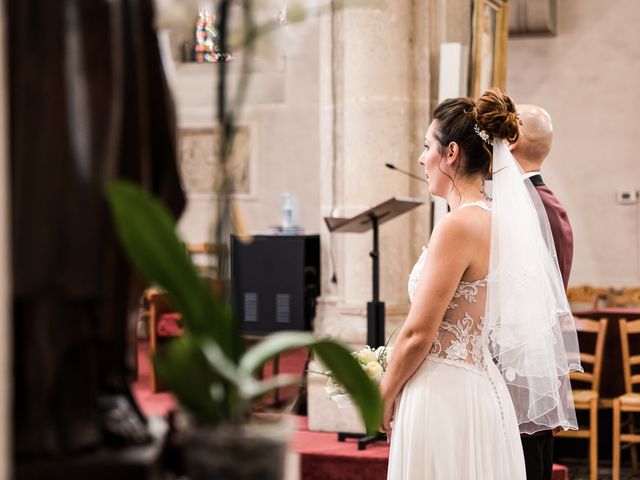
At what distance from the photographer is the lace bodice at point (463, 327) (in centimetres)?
347

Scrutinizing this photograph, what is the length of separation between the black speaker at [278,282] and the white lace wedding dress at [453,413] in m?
4.69

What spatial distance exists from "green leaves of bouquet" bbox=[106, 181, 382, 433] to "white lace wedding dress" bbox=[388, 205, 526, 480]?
2.15m

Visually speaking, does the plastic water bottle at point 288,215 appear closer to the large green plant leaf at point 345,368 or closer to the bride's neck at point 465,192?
the bride's neck at point 465,192

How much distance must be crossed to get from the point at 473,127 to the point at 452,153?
11 cm

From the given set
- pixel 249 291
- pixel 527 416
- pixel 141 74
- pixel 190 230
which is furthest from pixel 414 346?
pixel 190 230

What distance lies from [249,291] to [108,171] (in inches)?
278

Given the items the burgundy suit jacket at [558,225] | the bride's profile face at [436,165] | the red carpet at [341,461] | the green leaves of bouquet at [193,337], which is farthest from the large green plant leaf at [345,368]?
the red carpet at [341,461]

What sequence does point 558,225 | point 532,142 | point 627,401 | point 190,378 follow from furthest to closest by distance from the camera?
point 627,401 < point 532,142 < point 558,225 < point 190,378

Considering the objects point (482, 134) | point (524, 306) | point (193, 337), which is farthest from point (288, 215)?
point (193, 337)

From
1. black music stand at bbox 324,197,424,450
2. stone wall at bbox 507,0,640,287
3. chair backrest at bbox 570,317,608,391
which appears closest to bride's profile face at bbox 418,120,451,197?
black music stand at bbox 324,197,424,450

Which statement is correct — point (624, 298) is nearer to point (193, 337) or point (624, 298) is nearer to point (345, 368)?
point (345, 368)

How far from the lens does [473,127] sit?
3.57m

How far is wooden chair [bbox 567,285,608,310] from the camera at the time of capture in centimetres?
988

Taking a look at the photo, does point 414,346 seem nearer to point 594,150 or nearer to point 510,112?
point 510,112
